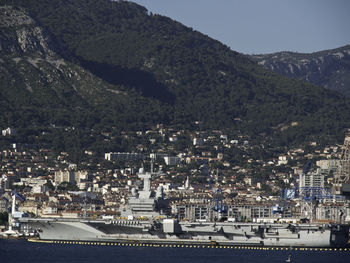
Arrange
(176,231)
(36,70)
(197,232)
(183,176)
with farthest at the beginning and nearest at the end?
1. (36,70)
2. (183,176)
3. (197,232)
4. (176,231)

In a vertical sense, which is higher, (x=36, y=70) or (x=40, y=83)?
(x=36, y=70)

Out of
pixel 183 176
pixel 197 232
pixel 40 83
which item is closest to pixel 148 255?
pixel 197 232

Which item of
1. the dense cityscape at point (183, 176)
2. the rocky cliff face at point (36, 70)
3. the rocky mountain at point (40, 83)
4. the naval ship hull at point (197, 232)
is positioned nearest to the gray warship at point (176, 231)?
the naval ship hull at point (197, 232)

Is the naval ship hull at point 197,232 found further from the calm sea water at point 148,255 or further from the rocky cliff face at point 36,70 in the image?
the rocky cliff face at point 36,70

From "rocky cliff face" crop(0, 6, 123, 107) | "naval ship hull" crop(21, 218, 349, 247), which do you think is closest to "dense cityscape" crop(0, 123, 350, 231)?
"rocky cliff face" crop(0, 6, 123, 107)

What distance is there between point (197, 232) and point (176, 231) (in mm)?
1603

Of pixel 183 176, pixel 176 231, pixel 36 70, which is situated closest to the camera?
pixel 176 231

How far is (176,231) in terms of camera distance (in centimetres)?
8406

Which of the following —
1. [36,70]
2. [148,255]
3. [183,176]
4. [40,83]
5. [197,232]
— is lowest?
[148,255]

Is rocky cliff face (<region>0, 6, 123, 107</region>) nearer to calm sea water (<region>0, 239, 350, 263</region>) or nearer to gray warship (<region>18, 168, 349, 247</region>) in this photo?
gray warship (<region>18, 168, 349, 247</region>)

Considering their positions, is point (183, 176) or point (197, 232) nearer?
point (197, 232)

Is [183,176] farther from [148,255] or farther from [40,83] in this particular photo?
[148,255]

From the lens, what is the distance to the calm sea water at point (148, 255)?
Answer: 244 feet

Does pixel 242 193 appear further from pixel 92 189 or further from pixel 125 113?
pixel 125 113
